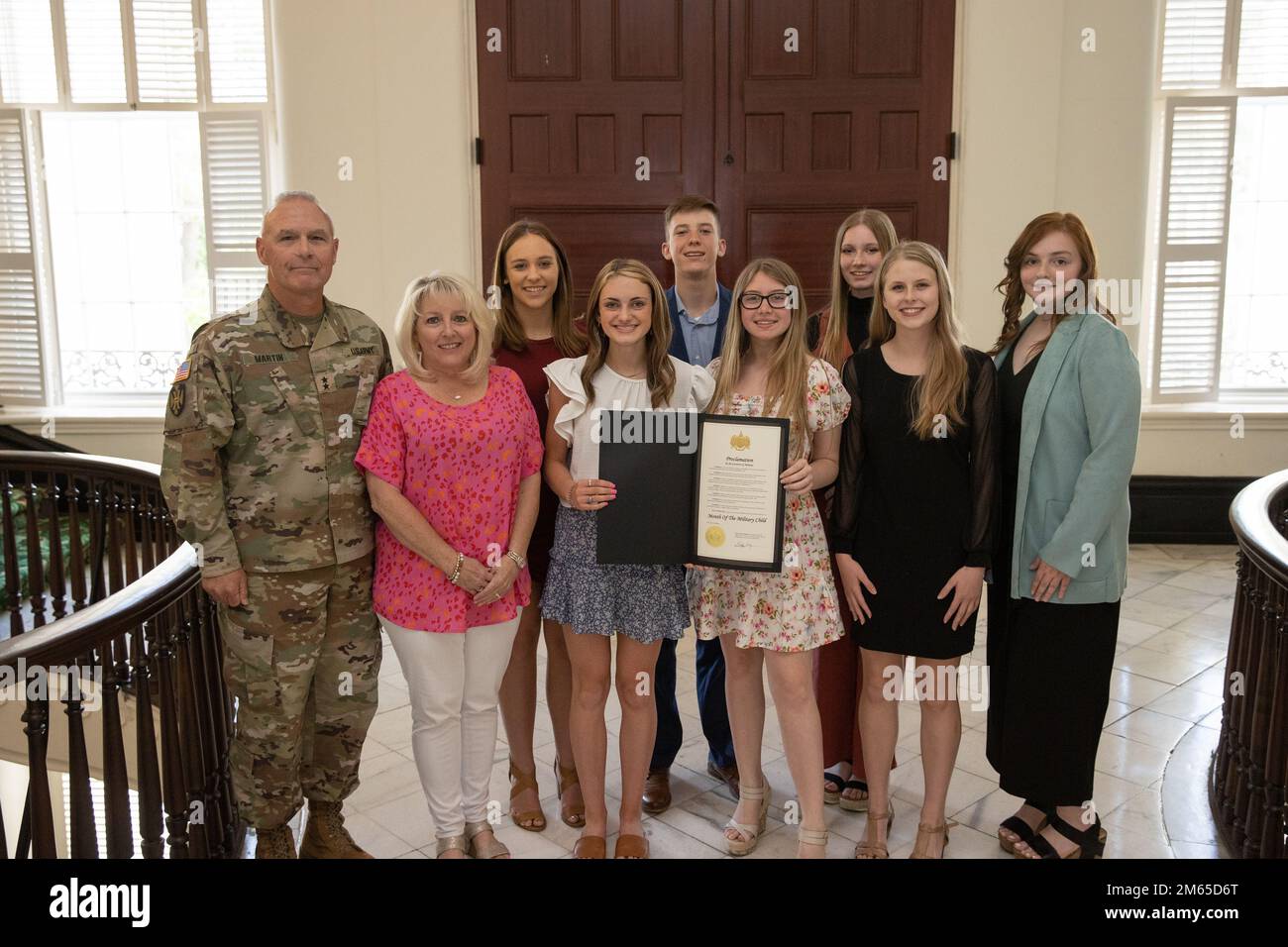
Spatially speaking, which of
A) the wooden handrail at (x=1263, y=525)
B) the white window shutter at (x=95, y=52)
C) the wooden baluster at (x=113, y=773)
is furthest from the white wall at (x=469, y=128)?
the wooden baluster at (x=113, y=773)

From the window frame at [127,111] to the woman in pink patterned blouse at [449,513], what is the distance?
4.79 metres

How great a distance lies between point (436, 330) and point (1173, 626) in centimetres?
433

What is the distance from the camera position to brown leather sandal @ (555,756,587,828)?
3.35m

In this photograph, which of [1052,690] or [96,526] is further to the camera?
[96,526]

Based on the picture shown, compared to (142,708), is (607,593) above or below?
above

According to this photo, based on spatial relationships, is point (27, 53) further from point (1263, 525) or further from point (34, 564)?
point (1263, 525)

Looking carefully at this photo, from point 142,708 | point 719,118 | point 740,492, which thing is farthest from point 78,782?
point 719,118

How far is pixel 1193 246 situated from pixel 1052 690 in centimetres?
515

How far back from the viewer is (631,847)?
3.08 m

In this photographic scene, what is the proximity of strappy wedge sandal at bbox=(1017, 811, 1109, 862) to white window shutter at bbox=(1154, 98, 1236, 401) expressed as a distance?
15.8ft

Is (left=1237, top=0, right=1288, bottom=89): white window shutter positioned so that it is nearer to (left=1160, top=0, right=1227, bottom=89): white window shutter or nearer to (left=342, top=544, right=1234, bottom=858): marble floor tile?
(left=1160, top=0, right=1227, bottom=89): white window shutter

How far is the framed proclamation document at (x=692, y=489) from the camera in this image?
280 cm

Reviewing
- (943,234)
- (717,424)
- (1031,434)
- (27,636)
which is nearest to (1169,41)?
(943,234)

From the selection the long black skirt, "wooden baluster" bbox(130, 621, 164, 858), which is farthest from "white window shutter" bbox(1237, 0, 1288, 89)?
"wooden baluster" bbox(130, 621, 164, 858)
